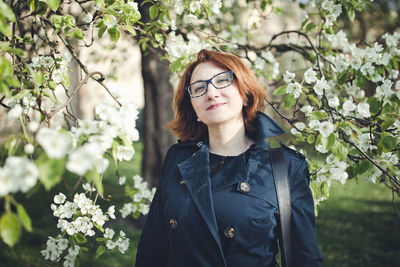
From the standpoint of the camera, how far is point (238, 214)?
1.64 meters

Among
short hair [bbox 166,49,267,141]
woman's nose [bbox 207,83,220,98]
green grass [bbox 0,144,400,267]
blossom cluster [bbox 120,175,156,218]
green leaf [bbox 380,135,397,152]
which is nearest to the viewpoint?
green leaf [bbox 380,135,397,152]

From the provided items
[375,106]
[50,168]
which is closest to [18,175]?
[50,168]

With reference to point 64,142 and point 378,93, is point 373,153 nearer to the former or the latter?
point 378,93

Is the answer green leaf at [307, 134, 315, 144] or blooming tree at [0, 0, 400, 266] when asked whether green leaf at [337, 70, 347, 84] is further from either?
green leaf at [307, 134, 315, 144]

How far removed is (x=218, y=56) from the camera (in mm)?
1898

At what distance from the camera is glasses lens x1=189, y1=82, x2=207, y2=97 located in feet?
6.06

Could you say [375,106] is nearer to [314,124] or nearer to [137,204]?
[314,124]

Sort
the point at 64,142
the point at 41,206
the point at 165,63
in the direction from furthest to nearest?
the point at 41,206, the point at 165,63, the point at 64,142

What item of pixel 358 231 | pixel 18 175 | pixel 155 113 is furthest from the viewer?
pixel 358 231

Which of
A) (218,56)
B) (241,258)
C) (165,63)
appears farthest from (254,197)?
(165,63)

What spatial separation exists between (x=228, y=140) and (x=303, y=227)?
0.63m

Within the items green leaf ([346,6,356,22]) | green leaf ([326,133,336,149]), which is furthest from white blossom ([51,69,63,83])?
green leaf ([346,6,356,22])

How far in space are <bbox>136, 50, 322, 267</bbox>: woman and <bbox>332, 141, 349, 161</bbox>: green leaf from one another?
33 centimetres

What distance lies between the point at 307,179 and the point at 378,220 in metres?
4.81
